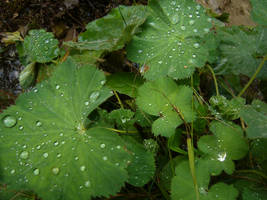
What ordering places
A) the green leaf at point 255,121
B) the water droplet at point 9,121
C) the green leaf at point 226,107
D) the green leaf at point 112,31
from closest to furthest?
1. the green leaf at point 255,121
2. the water droplet at point 9,121
3. the green leaf at point 226,107
4. the green leaf at point 112,31

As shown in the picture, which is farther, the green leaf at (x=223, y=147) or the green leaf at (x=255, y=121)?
the green leaf at (x=223, y=147)

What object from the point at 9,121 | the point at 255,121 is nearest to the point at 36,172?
the point at 9,121

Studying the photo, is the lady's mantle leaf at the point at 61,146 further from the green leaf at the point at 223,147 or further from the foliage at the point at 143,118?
the green leaf at the point at 223,147

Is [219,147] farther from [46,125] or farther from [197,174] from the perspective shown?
[46,125]

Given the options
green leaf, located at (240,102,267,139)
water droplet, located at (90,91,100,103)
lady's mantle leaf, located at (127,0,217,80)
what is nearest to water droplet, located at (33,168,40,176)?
water droplet, located at (90,91,100,103)

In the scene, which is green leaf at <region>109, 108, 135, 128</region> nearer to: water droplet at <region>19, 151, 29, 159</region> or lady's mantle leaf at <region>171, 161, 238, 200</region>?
lady's mantle leaf at <region>171, 161, 238, 200</region>

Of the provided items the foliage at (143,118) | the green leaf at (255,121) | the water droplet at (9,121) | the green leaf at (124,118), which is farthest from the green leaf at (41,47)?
the green leaf at (255,121)
